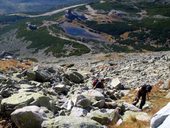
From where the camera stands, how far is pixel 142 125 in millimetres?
23891

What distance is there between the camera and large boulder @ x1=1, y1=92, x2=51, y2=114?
984 inches

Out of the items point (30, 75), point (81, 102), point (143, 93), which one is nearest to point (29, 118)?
point (81, 102)

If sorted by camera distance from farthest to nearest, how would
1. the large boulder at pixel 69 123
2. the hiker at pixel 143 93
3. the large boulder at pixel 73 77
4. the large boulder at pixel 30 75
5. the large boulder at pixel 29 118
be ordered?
1. the large boulder at pixel 73 77
2. the large boulder at pixel 30 75
3. the hiker at pixel 143 93
4. the large boulder at pixel 29 118
5. the large boulder at pixel 69 123

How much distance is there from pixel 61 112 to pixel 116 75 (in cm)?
3421

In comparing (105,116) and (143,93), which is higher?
(105,116)

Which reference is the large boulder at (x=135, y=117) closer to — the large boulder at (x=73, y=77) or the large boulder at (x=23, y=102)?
the large boulder at (x=23, y=102)

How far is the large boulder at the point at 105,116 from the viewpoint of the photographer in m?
24.2

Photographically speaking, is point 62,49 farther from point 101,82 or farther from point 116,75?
point 101,82

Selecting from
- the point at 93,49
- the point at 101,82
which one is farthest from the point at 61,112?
the point at 93,49

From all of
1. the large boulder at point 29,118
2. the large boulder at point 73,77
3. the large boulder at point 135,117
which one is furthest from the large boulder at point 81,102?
the large boulder at point 73,77

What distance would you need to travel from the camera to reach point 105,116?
80.2 ft

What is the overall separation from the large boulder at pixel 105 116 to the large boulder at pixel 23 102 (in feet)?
9.83

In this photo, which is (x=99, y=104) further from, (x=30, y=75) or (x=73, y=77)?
(x=73, y=77)

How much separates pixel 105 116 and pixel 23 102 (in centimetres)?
487
